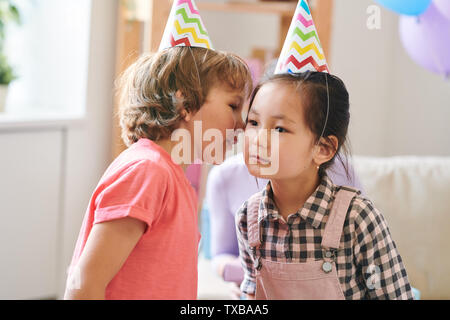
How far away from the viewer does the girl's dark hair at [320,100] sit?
94cm

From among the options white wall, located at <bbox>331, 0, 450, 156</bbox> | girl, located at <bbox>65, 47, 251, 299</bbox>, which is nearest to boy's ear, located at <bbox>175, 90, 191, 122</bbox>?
girl, located at <bbox>65, 47, 251, 299</bbox>

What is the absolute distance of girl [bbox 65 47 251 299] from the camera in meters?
0.79

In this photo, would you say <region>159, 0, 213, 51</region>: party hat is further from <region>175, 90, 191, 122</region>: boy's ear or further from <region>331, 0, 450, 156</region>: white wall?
<region>331, 0, 450, 156</region>: white wall

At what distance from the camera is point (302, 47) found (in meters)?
0.94

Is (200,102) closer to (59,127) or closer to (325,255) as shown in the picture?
(325,255)

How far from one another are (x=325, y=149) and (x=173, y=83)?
0.28 m

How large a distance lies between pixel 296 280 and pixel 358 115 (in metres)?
1.96

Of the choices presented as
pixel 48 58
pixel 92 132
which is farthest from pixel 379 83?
pixel 48 58

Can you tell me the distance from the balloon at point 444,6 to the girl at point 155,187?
827mm

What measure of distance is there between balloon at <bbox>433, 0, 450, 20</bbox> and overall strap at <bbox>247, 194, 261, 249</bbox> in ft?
2.90

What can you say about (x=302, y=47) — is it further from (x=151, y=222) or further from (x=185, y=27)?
(x=151, y=222)

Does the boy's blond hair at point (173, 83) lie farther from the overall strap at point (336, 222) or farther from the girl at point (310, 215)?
the overall strap at point (336, 222)

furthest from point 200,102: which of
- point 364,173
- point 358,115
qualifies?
point 358,115
